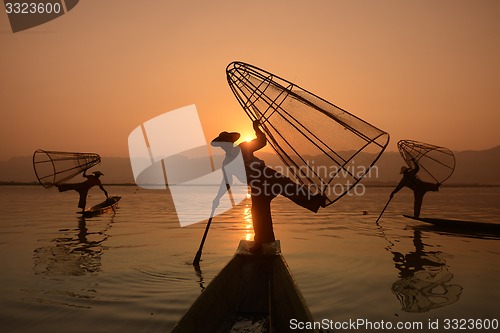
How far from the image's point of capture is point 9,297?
263 inches

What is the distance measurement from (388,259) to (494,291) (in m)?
3.02

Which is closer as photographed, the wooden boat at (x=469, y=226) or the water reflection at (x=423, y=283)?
the water reflection at (x=423, y=283)

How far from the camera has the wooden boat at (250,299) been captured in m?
4.23

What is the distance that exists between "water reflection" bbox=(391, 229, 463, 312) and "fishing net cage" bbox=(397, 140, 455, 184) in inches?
294

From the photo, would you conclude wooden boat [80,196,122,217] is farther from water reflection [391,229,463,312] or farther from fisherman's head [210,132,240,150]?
water reflection [391,229,463,312]

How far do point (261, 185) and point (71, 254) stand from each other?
7393 mm

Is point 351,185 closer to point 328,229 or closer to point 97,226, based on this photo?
point 328,229

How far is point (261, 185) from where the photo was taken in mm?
6039

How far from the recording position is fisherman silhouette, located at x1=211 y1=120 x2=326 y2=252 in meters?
5.94

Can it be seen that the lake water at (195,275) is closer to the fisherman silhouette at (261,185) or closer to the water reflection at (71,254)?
the water reflection at (71,254)

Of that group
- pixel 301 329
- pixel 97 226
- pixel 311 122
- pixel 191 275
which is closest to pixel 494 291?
pixel 311 122

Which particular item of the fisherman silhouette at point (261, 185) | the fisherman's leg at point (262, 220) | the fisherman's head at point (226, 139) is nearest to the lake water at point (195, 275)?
the fisherman's leg at point (262, 220)

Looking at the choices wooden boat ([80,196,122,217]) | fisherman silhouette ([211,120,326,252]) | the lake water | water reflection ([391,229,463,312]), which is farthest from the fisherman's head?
wooden boat ([80,196,122,217])

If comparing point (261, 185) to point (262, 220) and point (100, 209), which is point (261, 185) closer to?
point (262, 220)
